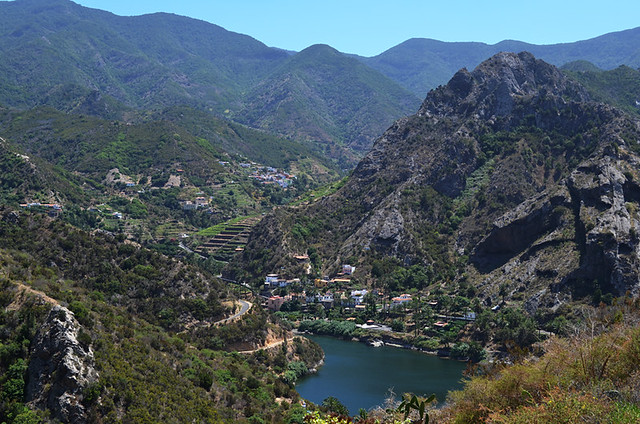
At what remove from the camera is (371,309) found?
101 m

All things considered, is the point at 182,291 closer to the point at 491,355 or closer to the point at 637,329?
the point at 491,355

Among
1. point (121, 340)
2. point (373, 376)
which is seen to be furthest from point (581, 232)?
point (121, 340)

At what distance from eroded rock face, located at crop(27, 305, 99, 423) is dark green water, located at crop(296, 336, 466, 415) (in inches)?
1093

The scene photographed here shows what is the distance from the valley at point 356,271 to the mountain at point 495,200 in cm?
44

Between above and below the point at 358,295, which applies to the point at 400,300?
above

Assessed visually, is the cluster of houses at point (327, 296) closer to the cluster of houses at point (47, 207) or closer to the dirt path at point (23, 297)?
the cluster of houses at point (47, 207)

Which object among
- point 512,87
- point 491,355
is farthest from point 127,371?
point 512,87

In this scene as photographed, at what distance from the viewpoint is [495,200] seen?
12606 cm

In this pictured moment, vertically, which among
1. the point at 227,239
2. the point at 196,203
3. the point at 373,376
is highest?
the point at 196,203

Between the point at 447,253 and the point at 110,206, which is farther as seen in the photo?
the point at 110,206

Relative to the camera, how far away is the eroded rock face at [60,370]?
39469 millimetres

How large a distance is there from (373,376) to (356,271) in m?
45.7

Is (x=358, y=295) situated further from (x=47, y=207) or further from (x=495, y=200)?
(x=47, y=207)

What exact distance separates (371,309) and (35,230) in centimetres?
4902
